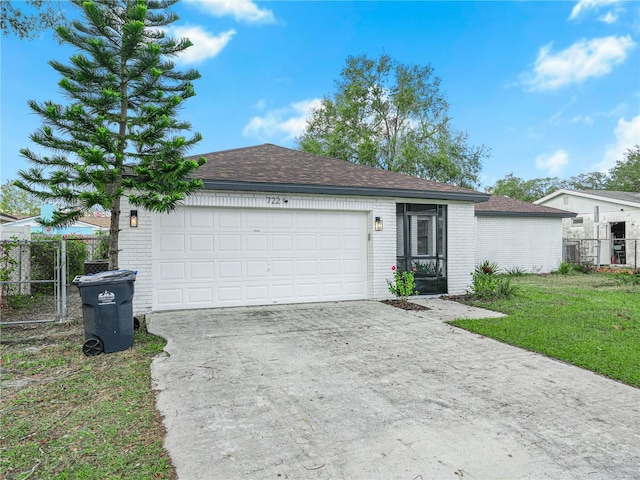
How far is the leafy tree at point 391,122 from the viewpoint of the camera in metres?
26.4

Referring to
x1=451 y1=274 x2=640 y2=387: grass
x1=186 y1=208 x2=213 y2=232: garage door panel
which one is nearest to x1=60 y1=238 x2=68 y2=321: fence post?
x1=186 y1=208 x2=213 y2=232: garage door panel

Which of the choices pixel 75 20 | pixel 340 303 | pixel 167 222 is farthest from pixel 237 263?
pixel 75 20

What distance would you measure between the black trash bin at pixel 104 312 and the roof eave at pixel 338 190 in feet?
9.70

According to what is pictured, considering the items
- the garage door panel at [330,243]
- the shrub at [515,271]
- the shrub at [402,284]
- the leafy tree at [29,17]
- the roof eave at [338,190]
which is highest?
the leafy tree at [29,17]

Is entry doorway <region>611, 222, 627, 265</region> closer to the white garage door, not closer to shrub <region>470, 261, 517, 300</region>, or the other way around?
shrub <region>470, 261, 517, 300</region>

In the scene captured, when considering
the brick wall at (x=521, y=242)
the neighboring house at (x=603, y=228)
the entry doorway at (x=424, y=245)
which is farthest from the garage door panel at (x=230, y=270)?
the neighboring house at (x=603, y=228)

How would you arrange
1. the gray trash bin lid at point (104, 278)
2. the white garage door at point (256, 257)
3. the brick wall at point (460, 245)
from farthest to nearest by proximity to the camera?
1. the brick wall at point (460, 245)
2. the white garage door at point (256, 257)
3. the gray trash bin lid at point (104, 278)

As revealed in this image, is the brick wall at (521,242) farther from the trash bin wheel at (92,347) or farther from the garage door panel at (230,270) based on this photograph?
the trash bin wheel at (92,347)

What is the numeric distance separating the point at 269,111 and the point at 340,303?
1477 cm

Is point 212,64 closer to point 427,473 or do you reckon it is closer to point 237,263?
point 237,263

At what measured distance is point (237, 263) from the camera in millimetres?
8070

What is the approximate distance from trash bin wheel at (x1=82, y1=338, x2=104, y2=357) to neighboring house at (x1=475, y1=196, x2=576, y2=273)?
14153 mm

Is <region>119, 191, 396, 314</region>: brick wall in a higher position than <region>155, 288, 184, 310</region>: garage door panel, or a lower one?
higher

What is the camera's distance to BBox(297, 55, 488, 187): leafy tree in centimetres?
2638
